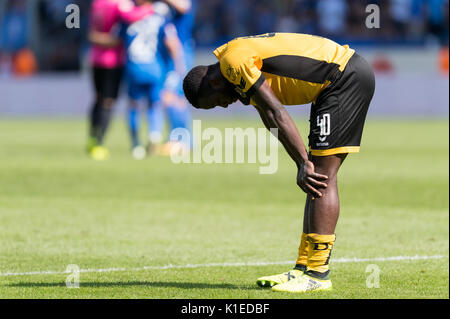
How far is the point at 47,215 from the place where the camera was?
33.7 ft

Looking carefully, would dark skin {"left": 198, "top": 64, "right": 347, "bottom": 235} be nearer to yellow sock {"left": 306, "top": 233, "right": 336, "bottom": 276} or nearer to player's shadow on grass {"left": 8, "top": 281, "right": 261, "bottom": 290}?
yellow sock {"left": 306, "top": 233, "right": 336, "bottom": 276}

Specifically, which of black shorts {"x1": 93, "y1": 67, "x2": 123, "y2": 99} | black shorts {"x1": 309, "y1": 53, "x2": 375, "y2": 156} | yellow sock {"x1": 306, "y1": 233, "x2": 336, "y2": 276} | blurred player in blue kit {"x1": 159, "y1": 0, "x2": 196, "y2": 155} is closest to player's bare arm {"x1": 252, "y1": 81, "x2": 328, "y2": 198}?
black shorts {"x1": 309, "y1": 53, "x2": 375, "y2": 156}

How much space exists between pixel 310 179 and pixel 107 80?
35.1 feet

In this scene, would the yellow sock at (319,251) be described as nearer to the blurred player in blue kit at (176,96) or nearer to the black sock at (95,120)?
the black sock at (95,120)

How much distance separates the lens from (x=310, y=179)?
241 inches

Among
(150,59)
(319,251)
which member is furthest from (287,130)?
(150,59)

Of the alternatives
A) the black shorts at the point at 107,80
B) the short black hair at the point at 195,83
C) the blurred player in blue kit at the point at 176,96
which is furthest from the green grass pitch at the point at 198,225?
the short black hair at the point at 195,83

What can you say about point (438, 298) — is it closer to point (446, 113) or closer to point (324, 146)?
point (324, 146)

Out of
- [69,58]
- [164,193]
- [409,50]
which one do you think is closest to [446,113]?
[409,50]

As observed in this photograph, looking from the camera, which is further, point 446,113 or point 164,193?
point 446,113

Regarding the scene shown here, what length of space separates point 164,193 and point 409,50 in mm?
19988

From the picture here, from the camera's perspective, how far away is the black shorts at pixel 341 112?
21.0ft

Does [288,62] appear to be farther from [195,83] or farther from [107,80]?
Answer: [107,80]
